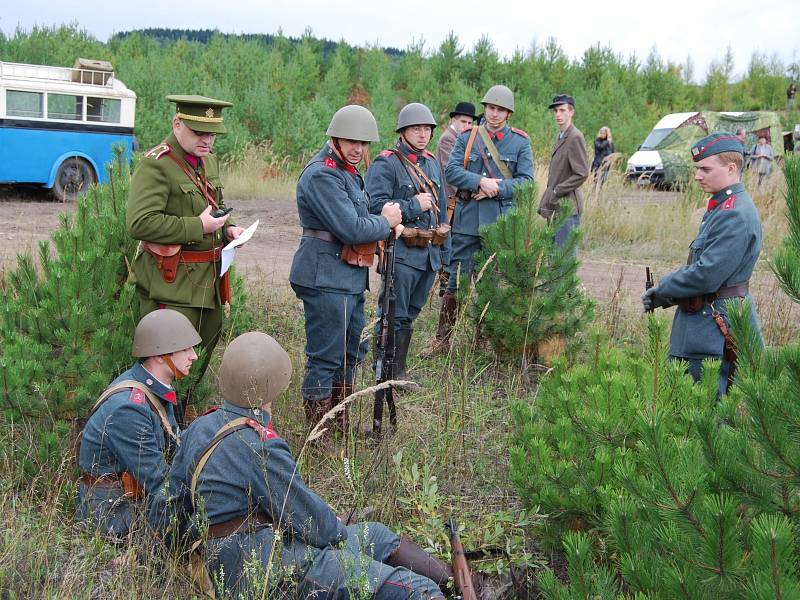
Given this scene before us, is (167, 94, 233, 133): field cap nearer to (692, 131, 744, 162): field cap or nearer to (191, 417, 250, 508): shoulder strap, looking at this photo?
(191, 417, 250, 508): shoulder strap

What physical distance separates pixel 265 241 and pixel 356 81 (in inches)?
888

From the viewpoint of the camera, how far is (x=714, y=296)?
444cm

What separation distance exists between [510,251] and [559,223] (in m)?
0.49

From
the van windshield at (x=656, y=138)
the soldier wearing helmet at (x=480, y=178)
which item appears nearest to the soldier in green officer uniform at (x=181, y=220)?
the soldier wearing helmet at (x=480, y=178)

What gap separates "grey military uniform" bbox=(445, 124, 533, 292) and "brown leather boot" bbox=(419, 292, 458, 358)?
0.43ft

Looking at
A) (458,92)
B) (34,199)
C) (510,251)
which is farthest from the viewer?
(458,92)

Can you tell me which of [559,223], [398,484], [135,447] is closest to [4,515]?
[135,447]

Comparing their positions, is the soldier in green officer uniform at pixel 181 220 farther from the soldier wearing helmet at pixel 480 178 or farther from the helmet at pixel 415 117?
the soldier wearing helmet at pixel 480 178

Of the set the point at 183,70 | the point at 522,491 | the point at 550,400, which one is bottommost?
the point at 522,491

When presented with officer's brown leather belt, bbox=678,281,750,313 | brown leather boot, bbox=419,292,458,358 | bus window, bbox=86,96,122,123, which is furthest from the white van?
officer's brown leather belt, bbox=678,281,750,313

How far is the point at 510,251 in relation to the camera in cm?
572

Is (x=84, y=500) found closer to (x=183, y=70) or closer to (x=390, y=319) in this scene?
(x=390, y=319)

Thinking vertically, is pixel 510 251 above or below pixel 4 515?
above

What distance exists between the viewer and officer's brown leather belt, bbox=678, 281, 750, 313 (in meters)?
4.40
